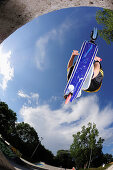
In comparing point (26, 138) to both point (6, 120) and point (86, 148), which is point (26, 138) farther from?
point (86, 148)

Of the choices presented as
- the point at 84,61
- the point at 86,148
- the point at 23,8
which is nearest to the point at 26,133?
the point at 86,148

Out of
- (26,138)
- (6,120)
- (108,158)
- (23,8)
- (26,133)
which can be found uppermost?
(6,120)

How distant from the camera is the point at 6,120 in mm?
15953

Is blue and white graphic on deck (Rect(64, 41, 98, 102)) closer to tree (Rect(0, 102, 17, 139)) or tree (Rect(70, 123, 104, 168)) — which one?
tree (Rect(70, 123, 104, 168))

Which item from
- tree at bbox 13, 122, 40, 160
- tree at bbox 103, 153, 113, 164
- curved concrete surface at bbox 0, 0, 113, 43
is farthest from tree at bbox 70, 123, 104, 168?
curved concrete surface at bbox 0, 0, 113, 43

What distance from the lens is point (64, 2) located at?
7.14ft

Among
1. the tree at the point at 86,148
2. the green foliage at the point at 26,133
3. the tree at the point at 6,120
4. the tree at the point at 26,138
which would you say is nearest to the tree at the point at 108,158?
the tree at the point at 86,148

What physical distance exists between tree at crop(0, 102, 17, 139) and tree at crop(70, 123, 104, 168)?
8.08 metres

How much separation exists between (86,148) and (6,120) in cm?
1101

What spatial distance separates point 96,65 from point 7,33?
4.14 meters

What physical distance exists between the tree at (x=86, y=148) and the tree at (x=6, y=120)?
8.08m

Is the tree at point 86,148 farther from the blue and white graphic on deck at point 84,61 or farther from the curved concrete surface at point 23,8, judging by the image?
the curved concrete surface at point 23,8

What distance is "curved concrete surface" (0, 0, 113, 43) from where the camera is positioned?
1896 mm

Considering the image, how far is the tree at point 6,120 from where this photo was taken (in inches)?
559
